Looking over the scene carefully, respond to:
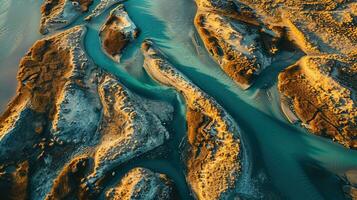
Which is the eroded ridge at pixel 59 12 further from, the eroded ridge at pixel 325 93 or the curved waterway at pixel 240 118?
the eroded ridge at pixel 325 93

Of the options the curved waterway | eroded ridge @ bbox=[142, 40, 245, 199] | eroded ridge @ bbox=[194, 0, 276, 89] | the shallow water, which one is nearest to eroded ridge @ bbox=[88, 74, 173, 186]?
the curved waterway

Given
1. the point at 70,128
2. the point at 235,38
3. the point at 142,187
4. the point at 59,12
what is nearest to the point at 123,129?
the point at 70,128

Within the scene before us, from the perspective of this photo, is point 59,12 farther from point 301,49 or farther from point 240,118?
point 301,49

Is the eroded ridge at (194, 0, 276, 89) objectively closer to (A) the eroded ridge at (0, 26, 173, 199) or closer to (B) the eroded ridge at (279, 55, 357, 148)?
(B) the eroded ridge at (279, 55, 357, 148)

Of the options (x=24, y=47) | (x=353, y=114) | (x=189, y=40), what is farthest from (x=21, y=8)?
(x=353, y=114)

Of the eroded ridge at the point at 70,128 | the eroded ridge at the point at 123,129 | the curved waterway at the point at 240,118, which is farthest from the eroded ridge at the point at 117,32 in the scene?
the eroded ridge at the point at 123,129

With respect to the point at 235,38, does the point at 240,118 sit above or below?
below
